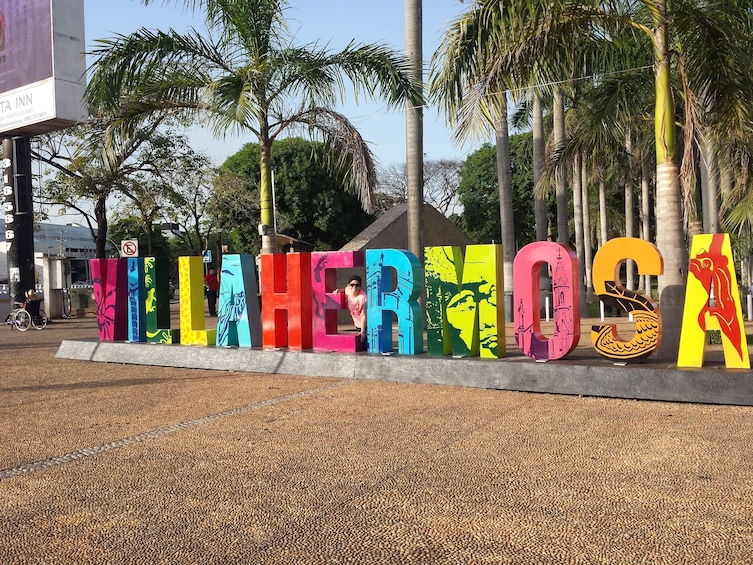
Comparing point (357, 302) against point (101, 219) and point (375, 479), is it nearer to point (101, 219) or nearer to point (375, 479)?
point (375, 479)

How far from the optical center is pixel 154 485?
5.12 meters

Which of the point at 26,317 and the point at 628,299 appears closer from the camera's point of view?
the point at 628,299

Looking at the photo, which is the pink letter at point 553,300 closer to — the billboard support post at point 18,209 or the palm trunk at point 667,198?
the palm trunk at point 667,198

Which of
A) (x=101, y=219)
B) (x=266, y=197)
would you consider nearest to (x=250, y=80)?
(x=266, y=197)

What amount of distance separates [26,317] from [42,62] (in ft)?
21.3

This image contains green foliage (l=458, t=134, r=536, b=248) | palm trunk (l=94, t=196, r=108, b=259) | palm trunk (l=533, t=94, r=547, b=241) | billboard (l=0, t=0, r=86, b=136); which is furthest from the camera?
green foliage (l=458, t=134, r=536, b=248)

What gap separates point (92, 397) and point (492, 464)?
17.2ft

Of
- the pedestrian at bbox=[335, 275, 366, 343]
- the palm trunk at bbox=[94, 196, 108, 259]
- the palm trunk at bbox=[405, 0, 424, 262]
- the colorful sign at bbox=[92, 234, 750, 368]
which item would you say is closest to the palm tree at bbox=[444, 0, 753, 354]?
the colorful sign at bbox=[92, 234, 750, 368]

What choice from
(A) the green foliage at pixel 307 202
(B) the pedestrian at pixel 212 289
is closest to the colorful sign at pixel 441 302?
(B) the pedestrian at pixel 212 289

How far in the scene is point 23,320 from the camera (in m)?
19.8

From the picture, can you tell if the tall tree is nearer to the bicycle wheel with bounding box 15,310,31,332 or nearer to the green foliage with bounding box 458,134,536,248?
the bicycle wheel with bounding box 15,310,31,332

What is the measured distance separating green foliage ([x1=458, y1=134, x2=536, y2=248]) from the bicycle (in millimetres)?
26362

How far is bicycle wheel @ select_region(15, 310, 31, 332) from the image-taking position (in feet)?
64.9

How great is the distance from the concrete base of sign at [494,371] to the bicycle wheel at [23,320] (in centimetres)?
953
